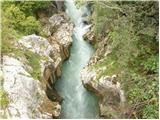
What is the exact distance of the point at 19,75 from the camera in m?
14.2

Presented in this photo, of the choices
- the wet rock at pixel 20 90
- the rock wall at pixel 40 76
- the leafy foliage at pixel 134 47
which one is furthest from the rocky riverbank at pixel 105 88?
the wet rock at pixel 20 90

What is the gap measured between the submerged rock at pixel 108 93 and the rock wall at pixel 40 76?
1663 millimetres

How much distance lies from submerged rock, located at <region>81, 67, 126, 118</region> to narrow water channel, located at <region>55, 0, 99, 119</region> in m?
0.58

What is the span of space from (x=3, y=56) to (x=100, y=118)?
4.50 meters

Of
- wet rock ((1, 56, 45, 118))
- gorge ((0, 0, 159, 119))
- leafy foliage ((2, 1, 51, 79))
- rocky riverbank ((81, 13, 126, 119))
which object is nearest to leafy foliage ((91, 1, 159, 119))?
gorge ((0, 0, 159, 119))

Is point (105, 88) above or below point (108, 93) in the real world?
above

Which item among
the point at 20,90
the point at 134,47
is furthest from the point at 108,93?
the point at 20,90

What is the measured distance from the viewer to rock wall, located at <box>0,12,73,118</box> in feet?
43.2

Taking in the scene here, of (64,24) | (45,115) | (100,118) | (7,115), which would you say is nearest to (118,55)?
(100,118)

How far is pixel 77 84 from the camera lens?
1777 cm

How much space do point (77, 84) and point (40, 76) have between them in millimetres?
2541

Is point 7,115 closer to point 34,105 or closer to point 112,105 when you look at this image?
point 34,105

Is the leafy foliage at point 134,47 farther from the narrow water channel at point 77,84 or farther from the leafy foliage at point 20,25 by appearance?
the leafy foliage at point 20,25

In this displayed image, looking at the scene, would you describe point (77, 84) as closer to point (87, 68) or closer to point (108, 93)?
point (87, 68)
